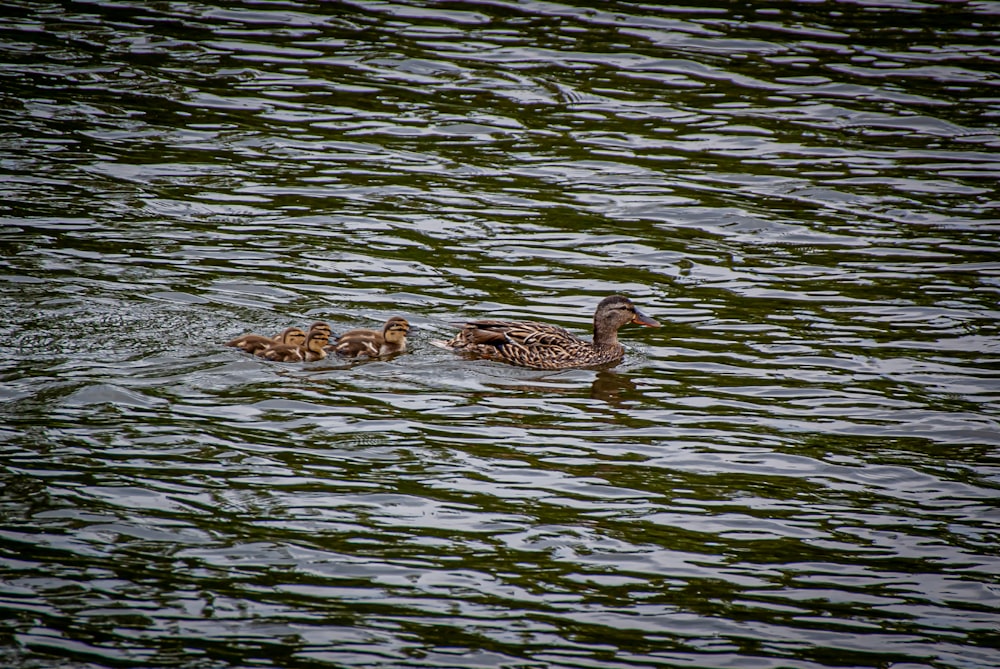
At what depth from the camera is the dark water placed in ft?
21.3

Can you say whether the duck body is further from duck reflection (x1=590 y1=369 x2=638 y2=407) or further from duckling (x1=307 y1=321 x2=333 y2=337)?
duck reflection (x1=590 y1=369 x2=638 y2=407)

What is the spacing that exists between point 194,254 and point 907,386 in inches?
270

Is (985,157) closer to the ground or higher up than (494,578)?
higher up

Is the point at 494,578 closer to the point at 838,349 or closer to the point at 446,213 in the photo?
the point at 838,349

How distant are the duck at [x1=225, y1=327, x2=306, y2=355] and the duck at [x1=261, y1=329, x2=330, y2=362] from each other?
0.04 m

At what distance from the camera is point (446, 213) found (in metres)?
13.4

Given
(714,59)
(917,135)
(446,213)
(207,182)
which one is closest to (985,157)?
(917,135)

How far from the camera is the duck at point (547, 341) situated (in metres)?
10.2

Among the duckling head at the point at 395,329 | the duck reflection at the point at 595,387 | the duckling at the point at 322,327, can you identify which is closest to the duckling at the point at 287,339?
the duckling at the point at 322,327

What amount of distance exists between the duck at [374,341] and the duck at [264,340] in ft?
0.99

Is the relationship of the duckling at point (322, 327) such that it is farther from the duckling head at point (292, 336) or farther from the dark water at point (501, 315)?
the dark water at point (501, 315)

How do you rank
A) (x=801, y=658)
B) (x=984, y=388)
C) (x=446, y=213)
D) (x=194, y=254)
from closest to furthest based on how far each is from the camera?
(x=801, y=658) → (x=984, y=388) → (x=194, y=254) → (x=446, y=213)

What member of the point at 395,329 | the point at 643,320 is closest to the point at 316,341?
the point at 395,329

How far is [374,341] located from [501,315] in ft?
5.35
